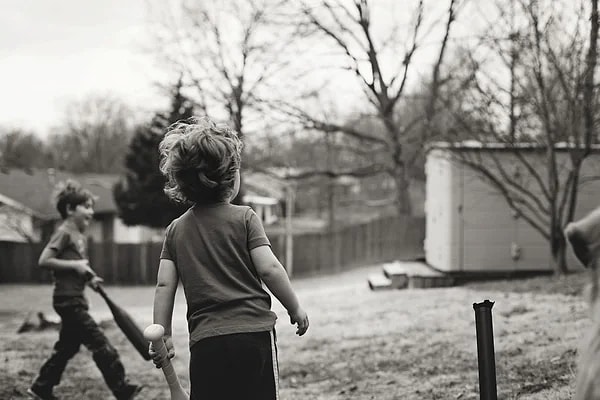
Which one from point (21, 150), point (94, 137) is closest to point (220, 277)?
point (21, 150)

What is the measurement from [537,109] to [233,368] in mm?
10352

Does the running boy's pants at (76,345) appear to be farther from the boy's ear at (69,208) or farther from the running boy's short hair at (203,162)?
the running boy's short hair at (203,162)

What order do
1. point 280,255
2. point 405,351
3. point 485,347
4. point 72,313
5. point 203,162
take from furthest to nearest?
point 280,255 → point 405,351 → point 72,313 → point 485,347 → point 203,162

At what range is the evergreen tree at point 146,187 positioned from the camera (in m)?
30.7

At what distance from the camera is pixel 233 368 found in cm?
305

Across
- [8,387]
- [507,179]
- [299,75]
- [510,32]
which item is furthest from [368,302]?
[299,75]

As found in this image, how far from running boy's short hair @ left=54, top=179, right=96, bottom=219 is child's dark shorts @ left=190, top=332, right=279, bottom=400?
10.8 ft

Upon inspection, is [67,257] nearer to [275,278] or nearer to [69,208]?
[69,208]

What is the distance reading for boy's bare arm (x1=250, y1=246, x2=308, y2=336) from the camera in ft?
→ 10.2

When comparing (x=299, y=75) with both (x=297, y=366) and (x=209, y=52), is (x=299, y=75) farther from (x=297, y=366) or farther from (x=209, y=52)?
(x=297, y=366)

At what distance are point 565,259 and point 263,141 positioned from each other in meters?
13.5

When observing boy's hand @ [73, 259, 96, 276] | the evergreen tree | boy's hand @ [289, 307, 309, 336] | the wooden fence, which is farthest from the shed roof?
the evergreen tree

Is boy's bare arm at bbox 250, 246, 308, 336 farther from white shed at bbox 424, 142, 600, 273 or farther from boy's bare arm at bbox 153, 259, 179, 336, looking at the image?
white shed at bbox 424, 142, 600, 273

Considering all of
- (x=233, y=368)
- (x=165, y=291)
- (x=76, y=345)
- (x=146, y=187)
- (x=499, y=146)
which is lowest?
(x=76, y=345)
